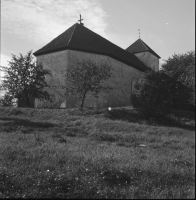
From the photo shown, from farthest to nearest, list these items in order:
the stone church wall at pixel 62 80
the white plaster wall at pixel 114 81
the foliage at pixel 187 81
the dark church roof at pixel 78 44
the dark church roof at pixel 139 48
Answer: the dark church roof at pixel 139 48 → the dark church roof at pixel 78 44 → the white plaster wall at pixel 114 81 → the stone church wall at pixel 62 80 → the foliage at pixel 187 81

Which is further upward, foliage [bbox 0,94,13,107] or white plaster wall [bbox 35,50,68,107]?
white plaster wall [bbox 35,50,68,107]

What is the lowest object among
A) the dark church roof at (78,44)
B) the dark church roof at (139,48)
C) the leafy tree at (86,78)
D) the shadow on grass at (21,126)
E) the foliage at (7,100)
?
the shadow on grass at (21,126)

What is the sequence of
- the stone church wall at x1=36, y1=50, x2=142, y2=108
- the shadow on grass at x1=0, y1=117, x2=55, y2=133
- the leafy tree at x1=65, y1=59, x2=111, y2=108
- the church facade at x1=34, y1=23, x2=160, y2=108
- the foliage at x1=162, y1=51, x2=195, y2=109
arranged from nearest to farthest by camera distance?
1. the foliage at x1=162, y1=51, x2=195, y2=109
2. the shadow on grass at x1=0, y1=117, x2=55, y2=133
3. the leafy tree at x1=65, y1=59, x2=111, y2=108
4. the stone church wall at x1=36, y1=50, x2=142, y2=108
5. the church facade at x1=34, y1=23, x2=160, y2=108

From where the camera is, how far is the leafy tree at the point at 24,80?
22.1 m

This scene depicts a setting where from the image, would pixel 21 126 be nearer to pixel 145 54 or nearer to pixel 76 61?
pixel 76 61

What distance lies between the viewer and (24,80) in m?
22.4

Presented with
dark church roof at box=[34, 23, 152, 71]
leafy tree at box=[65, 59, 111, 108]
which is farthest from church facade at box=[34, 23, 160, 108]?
leafy tree at box=[65, 59, 111, 108]

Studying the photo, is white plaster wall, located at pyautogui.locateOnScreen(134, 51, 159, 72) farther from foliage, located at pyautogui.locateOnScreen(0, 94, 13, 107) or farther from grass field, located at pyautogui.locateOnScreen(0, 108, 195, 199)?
grass field, located at pyautogui.locateOnScreen(0, 108, 195, 199)

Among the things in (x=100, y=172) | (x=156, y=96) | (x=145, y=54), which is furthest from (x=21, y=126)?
(x=145, y=54)

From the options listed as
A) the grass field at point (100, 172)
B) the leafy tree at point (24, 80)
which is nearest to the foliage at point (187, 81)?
the grass field at point (100, 172)

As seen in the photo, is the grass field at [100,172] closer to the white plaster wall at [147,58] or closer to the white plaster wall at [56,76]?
the white plaster wall at [56,76]

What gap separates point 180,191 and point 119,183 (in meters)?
1.21

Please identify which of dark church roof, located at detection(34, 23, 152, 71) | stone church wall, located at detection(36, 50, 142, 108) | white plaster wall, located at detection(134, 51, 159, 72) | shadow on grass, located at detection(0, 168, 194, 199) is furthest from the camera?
white plaster wall, located at detection(134, 51, 159, 72)

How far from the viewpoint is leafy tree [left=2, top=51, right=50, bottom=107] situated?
2211cm
